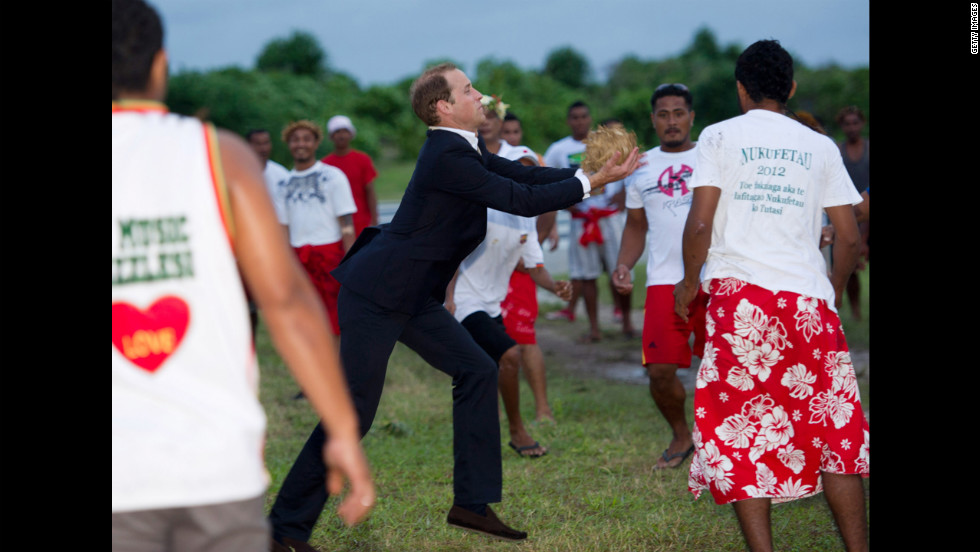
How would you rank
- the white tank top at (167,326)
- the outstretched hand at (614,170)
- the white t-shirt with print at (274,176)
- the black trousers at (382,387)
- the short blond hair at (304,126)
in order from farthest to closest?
the white t-shirt with print at (274,176) → the short blond hair at (304,126) → the outstretched hand at (614,170) → the black trousers at (382,387) → the white tank top at (167,326)

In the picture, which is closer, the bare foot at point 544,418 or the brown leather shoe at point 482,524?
the brown leather shoe at point 482,524

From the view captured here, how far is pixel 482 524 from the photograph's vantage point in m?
4.48

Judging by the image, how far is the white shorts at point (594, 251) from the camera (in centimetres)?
1069

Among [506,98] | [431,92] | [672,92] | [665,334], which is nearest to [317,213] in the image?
[672,92]

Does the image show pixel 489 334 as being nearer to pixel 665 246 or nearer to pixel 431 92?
pixel 665 246

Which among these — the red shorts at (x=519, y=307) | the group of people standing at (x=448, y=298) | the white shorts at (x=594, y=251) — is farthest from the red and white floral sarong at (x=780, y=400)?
the white shorts at (x=594, y=251)

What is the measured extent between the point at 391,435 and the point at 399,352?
320cm

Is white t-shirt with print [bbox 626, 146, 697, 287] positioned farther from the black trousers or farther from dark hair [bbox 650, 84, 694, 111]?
the black trousers

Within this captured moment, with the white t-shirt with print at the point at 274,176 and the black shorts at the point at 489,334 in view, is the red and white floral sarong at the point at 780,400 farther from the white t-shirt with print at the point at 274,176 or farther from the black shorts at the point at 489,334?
the white t-shirt with print at the point at 274,176

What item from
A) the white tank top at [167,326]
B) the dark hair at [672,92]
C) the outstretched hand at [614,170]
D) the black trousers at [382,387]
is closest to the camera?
the white tank top at [167,326]

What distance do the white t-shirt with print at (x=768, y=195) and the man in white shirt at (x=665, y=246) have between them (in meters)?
1.71
